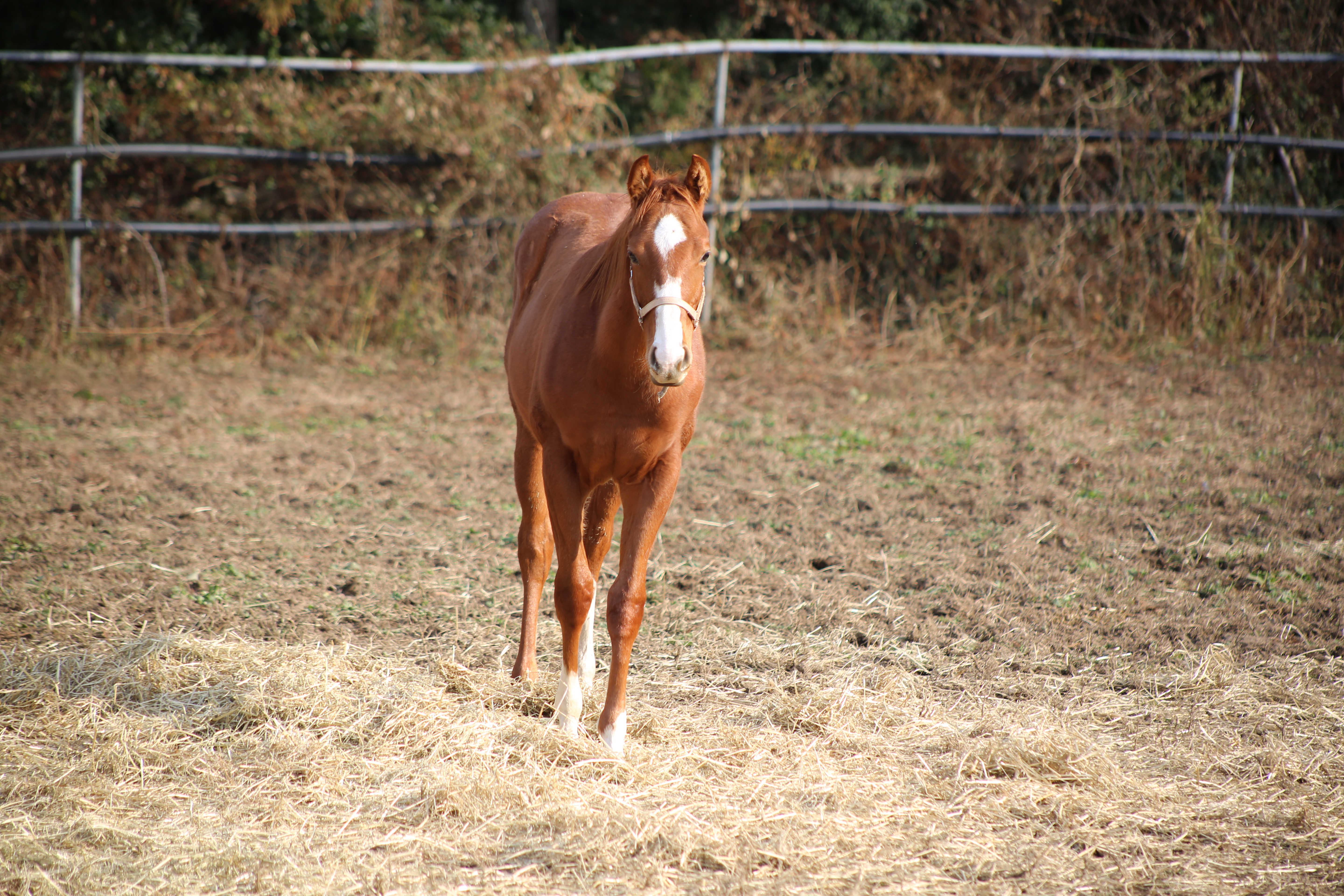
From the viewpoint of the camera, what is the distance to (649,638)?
12.0ft

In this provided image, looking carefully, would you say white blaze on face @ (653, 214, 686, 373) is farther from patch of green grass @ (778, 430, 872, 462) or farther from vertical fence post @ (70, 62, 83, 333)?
vertical fence post @ (70, 62, 83, 333)

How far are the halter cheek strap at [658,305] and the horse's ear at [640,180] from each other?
0.21 m

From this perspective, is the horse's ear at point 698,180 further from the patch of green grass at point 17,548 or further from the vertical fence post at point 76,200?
the vertical fence post at point 76,200

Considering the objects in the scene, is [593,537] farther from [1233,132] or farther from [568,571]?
[1233,132]

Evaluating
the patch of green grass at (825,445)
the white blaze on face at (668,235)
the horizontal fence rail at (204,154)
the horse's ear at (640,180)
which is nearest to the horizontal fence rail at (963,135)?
the horizontal fence rail at (204,154)

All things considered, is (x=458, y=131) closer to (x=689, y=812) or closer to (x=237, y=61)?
(x=237, y=61)

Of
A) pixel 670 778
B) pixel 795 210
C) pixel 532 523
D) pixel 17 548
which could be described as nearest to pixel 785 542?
pixel 532 523

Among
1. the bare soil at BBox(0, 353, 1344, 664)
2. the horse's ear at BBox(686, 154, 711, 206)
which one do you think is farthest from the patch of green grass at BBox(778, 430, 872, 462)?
the horse's ear at BBox(686, 154, 711, 206)

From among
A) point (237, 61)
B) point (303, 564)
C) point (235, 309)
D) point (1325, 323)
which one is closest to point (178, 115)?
point (237, 61)

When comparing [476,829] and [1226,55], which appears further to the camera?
[1226,55]

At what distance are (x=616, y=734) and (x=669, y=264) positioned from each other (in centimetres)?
131

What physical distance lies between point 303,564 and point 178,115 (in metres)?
5.91

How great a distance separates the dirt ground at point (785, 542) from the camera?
10.7 ft

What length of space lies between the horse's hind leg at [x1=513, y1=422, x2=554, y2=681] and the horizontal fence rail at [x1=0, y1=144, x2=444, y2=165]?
530 cm
